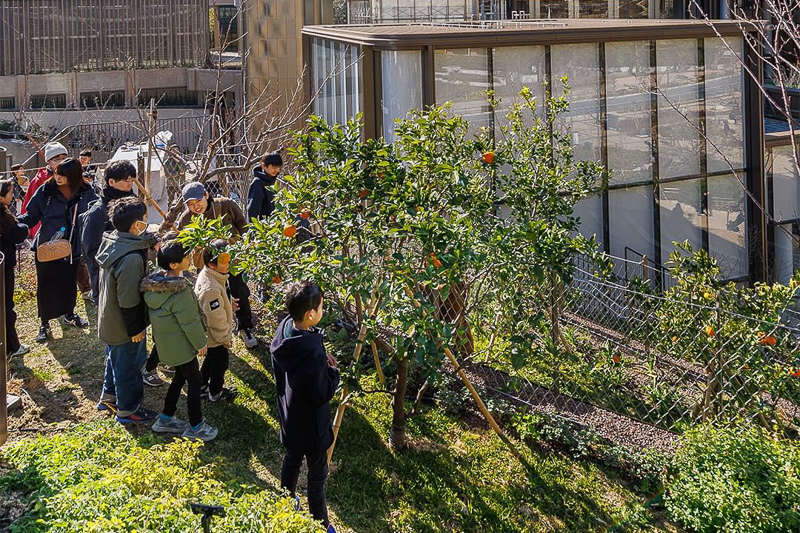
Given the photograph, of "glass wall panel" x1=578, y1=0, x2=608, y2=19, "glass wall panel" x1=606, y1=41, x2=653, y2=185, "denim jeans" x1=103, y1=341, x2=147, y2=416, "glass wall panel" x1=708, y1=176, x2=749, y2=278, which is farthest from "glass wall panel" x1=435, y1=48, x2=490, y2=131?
"glass wall panel" x1=578, y1=0, x2=608, y2=19

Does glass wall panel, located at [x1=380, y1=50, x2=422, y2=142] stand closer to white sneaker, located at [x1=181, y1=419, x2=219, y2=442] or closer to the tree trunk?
the tree trunk

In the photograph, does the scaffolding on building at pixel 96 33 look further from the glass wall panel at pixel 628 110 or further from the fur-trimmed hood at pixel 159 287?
the fur-trimmed hood at pixel 159 287

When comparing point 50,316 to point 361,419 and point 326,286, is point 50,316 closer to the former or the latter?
point 361,419

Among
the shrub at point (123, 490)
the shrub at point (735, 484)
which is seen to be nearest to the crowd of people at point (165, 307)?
the shrub at point (123, 490)

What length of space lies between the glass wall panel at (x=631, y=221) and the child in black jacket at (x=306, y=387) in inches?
293

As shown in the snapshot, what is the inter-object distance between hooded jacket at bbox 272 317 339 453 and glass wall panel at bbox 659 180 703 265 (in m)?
8.13

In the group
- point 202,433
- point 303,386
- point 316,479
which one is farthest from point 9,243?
point 316,479

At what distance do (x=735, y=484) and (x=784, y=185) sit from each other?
9895 millimetres

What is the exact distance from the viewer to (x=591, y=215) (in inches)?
453

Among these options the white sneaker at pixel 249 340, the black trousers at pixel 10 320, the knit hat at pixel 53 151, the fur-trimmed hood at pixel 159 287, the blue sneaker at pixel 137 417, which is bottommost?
the blue sneaker at pixel 137 417

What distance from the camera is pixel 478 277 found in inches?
237

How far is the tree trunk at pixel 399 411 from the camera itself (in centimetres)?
614

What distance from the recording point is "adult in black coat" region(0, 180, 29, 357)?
23.6 ft

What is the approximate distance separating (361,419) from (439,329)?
1992 mm
